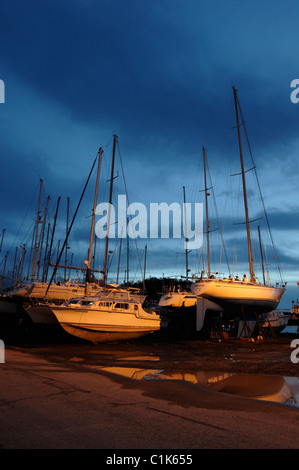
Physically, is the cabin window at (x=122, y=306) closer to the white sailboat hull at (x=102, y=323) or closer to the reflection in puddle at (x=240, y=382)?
the white sailboat hull at (x=102, y=323)

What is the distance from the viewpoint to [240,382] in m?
11.0

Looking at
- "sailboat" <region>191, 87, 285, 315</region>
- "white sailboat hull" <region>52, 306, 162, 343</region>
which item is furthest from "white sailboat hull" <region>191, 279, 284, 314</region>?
"white sailboat hull" <region>52, 306, 162, 343</region>

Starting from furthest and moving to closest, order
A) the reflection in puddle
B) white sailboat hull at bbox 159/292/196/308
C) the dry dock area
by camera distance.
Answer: white sailboat hull at bbox 159/292/196/308 → the reflection in puddle → the dry dock area

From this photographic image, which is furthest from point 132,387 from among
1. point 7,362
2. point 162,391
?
point 7,362

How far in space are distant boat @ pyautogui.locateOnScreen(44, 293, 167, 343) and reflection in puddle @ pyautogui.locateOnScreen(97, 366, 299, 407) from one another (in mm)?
8468

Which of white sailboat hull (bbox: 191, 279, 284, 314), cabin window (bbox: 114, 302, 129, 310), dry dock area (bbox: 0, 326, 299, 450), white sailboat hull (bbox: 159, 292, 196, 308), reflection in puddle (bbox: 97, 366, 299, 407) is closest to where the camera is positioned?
dry dock area (bbox: 0, 326, 299, 450)

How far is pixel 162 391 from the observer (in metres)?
8.28

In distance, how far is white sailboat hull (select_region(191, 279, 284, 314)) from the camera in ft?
86.8

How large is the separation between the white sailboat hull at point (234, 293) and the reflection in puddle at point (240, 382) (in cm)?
1393

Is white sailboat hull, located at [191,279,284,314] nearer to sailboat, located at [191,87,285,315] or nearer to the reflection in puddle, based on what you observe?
sailboat, located at [191,87,285,315]

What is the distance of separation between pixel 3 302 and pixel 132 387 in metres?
35.6

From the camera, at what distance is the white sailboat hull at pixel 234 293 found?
2644 cm

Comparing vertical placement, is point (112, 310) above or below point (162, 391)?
above

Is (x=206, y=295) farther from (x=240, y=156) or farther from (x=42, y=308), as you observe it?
(x=240, y=156)
